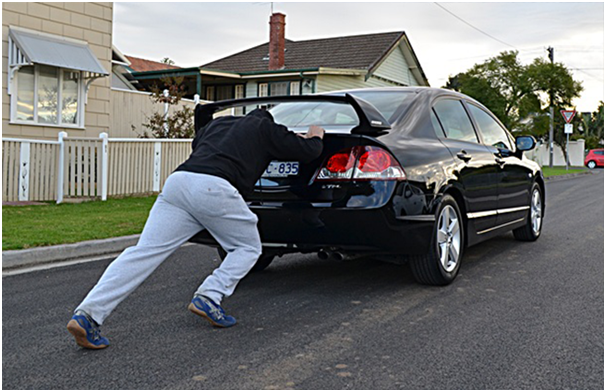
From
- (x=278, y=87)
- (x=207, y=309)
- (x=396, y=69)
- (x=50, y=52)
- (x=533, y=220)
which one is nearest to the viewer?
(x=207, y=309)

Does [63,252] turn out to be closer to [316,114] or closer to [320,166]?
[316,114]

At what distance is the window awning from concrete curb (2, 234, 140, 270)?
7735 mm

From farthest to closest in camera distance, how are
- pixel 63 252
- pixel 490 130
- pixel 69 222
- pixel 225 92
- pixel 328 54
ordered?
pixel 328 54 < pixel 225 92 < pixel 69 222 < pixel 490 130 < pixel 63 252

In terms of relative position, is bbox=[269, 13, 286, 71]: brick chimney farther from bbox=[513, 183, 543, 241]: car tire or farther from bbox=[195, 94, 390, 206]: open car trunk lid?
bbox=[195, 94, 390, 206]: open car trunk lid

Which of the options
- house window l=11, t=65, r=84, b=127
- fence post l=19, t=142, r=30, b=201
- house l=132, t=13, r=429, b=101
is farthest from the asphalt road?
house l=132, t=13, r=429, b=101

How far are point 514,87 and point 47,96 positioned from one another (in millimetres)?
24165

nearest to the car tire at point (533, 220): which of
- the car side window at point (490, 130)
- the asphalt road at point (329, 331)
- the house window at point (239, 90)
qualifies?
the car side window at point (490, 130)

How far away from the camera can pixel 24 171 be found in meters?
11.3

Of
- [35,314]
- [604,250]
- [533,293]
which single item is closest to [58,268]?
[35,314]

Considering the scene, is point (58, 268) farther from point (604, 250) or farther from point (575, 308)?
point (604, 250)

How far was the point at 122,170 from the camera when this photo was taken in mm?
12164

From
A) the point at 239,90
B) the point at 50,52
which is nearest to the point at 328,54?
the point at 239,90

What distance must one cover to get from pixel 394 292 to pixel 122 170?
26.6 feet

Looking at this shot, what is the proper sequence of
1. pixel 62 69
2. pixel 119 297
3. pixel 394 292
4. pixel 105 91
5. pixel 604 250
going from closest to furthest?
pixel 119 297, pixel 394 292, pixel 604 250, pixel 62 69, pixel 105 91
